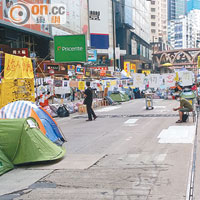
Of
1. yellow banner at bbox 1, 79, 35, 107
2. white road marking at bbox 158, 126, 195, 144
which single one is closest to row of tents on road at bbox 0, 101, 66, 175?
white road marking at bbox 158, 126, 195, 144

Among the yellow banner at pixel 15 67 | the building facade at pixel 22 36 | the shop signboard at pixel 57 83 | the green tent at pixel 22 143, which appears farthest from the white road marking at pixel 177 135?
the building facade at pixel 22 36

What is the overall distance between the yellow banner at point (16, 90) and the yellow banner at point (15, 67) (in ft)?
1.82

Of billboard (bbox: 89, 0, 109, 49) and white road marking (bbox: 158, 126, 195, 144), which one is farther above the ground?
billboard (bbox: 89, 0, 109, 49)

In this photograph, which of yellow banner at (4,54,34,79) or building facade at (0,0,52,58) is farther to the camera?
building facade at (0,0,52,58)

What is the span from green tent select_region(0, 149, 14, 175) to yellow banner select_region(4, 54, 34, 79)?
27.5 feet

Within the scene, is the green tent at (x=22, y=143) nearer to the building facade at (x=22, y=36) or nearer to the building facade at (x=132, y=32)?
the building facade at (x=22, y=36)

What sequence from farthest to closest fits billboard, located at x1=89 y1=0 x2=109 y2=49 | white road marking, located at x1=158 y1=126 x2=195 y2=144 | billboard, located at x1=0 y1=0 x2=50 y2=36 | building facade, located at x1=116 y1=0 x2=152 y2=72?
1. building facade, located at x1=116 y1=0 x2=152 y2=72
2. billboard, located at x1=89 y1=0 x2=109 y2=49
3. billboard, located at x1=0 y1=0 x2=50 y2=36
4. white road marking, located at x1=158 y1=126 x2=195 y2=144

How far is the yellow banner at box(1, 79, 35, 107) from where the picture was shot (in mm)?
16203

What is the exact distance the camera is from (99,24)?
207 feet

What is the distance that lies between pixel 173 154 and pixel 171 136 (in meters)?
2.93

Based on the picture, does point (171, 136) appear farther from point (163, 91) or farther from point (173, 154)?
point (163, 91)

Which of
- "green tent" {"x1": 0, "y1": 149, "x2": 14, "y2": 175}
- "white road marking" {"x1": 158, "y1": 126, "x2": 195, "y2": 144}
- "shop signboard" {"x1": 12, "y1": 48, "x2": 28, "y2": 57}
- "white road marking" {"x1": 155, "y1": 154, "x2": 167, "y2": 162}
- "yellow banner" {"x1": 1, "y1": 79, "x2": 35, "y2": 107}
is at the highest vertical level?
"shop signboard" {"x1": 12, "y1": 48, "x2": 28, "y2": 57}

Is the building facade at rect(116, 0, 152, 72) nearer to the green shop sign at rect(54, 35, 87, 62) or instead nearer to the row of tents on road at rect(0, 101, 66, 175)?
the green shop sign at rect(54, 35, 87, 62)

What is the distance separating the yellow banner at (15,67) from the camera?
15305 millimetres
